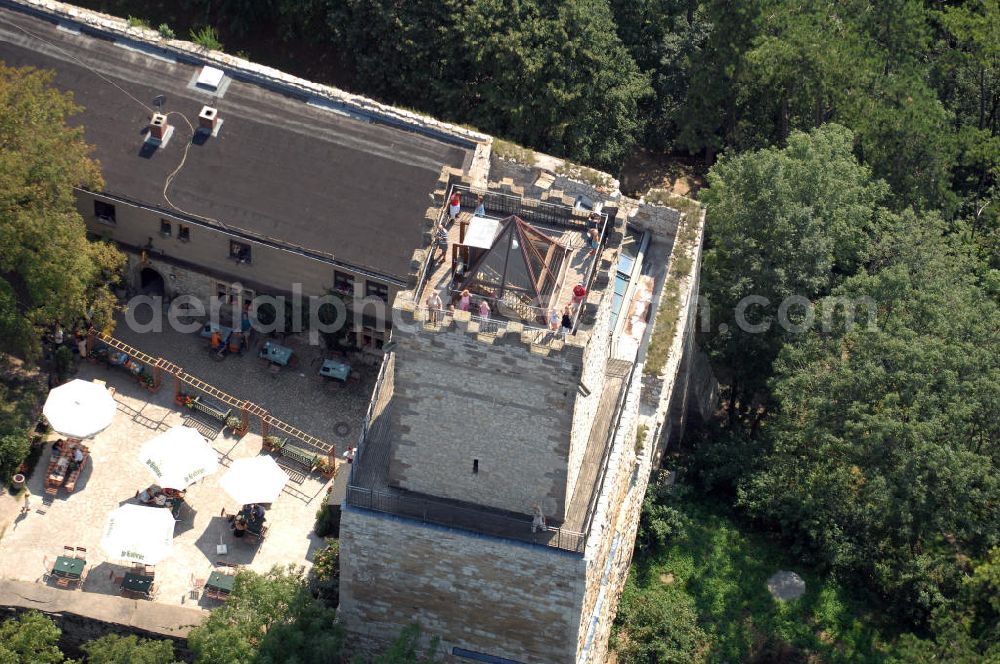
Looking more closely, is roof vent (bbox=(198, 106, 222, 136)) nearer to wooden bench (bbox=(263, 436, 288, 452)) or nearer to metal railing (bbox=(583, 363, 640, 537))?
wooden bench (bbox=(263, 436, 288, 452))

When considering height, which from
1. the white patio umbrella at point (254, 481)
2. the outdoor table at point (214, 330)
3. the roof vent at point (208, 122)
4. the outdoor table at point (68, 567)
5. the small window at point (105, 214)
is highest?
the roof vent at point (208, 122)

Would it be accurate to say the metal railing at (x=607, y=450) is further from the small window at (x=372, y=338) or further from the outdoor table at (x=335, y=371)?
the outdoor table at (x=335, y=371)

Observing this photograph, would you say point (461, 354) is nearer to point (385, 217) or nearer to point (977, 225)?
point (385, 217)

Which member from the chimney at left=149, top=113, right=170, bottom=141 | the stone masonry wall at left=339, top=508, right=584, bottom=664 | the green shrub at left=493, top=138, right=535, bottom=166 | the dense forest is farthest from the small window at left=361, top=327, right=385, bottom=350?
the stone masonry wall at left=339, top=508, right=584, bottom=664

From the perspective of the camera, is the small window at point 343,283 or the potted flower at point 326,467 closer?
the potted flower at point 326,467

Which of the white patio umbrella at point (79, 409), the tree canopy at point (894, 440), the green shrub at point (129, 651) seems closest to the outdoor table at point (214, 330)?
the white patio umbrella at point (79, 409)

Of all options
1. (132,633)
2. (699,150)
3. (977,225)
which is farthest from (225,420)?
(977,225)
